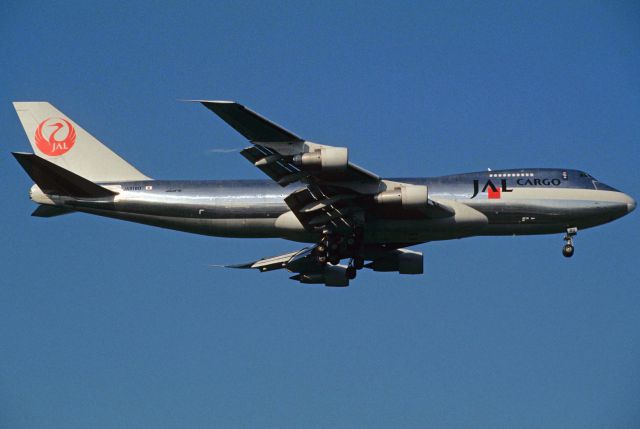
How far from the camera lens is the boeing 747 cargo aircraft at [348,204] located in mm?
51906

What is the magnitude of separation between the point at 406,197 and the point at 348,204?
10.4 feet

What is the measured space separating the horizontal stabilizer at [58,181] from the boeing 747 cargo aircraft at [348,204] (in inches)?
2.1

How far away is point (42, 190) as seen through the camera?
180ft

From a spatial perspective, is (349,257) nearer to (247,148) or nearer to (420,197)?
(420,197)

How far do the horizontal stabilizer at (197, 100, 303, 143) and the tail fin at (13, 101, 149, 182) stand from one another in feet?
41.2

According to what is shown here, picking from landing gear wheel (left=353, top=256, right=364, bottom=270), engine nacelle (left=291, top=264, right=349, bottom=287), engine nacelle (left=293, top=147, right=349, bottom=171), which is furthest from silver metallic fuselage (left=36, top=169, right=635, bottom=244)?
engine nacelle (left=293, top=147, right=349, bottom=171)

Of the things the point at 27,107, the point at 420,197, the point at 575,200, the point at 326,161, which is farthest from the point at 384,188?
the point at 27,107

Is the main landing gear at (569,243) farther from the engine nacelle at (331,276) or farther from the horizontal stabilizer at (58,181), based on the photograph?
the horizontal stabilizer at (58,181)

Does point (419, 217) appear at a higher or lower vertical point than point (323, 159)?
lower

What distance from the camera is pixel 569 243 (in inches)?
2169

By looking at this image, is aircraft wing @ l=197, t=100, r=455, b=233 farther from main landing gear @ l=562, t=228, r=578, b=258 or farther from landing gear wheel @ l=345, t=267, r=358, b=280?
main landing gear @ l=562, t=228, r=578, b=258

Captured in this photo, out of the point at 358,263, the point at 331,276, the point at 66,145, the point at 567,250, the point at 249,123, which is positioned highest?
the point at 66,145

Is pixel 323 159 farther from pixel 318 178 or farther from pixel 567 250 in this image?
pixel 567 250

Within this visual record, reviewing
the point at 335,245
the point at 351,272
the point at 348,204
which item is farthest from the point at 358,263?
the point at 348,204
